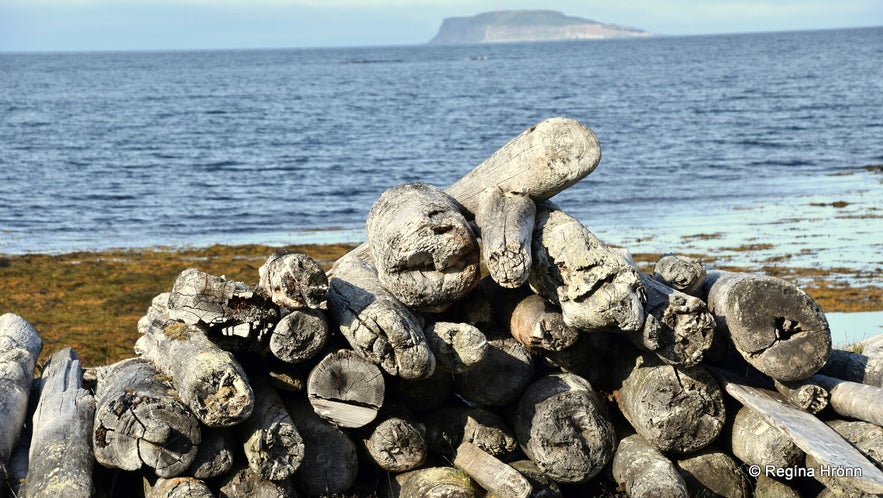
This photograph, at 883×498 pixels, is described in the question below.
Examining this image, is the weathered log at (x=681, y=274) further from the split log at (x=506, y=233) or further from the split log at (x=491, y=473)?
the split log at (x=491, y=473)

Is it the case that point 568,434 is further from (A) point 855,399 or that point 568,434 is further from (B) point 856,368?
(B) point 856,368

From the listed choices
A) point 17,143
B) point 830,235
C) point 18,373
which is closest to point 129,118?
point 17,143

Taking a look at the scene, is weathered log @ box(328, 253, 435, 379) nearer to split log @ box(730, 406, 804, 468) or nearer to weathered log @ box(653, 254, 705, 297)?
weathered log @ box(653, 254, 705, 297)

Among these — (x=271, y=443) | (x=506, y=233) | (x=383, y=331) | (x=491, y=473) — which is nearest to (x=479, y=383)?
(x=491, y=473)

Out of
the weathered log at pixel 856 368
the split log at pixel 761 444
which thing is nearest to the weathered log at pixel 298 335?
the split log at pixel 761 444

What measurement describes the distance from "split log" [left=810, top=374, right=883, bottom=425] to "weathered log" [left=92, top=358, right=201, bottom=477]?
4.46 meters

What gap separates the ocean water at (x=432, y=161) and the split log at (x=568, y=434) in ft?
42.5

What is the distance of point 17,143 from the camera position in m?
52.6

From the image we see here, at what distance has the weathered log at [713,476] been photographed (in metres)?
6.48

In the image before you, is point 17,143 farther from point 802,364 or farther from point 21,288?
point 802,364

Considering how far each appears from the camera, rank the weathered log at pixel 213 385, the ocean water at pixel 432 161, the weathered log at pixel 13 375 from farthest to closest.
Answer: the ocean water at pixel 432 161
the weathered log at pixel 13 375
the weathered log at pixel 213 385

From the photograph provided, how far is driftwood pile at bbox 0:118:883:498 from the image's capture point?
586 centimetres

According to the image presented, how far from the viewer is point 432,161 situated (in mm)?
43031

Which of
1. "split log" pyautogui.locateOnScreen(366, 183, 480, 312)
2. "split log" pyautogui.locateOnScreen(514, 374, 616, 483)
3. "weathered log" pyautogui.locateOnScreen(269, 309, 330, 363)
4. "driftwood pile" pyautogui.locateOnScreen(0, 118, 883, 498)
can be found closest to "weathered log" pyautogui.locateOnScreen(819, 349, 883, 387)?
"driftwood pile" pyautogui.locateOnScreen(0, 118, 883, 498)
